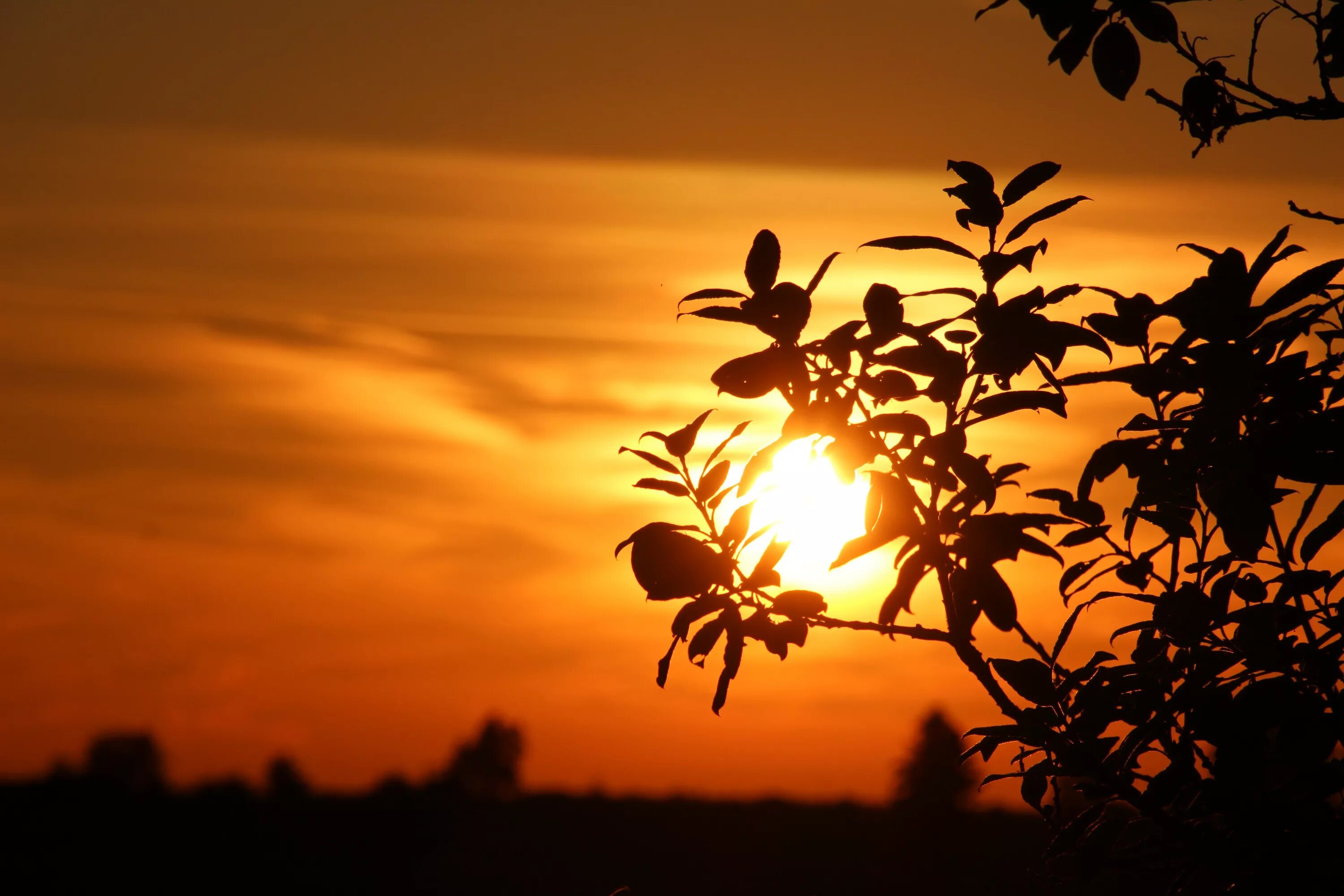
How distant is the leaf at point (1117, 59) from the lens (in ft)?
10.2

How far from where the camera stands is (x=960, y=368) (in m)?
3.18

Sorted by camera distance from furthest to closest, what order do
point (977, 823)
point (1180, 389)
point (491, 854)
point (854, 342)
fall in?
point (491, 854) < point (977, 823) < point (1180, 389) < point (854, 342)

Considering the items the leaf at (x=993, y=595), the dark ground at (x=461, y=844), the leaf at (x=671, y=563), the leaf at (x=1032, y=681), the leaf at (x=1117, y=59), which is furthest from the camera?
the dark ground at (x=461, y=844)

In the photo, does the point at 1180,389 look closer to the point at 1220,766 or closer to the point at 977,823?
the point at 1220,766

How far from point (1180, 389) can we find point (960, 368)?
2.53ft

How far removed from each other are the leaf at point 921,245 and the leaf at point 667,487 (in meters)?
0.98

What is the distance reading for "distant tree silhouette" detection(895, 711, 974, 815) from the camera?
23.3 metres

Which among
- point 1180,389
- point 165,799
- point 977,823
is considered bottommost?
point 977,823

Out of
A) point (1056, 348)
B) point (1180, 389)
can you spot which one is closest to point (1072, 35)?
point (1056, 348)

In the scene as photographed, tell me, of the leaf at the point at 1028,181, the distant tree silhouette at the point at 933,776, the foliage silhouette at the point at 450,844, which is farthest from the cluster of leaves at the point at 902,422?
the foliage silhouette at the point at 450,844

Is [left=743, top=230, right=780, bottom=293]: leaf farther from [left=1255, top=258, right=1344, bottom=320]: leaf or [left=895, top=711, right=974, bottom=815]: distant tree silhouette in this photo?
[left=895, top=711, right=974, bottom=815]: distant tree silhouette

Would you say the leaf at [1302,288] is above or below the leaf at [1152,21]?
below

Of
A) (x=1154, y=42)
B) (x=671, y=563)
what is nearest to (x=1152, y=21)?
(x=1154, y=42)

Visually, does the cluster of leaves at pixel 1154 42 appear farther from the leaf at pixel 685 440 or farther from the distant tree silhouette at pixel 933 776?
the distant tree silhouette at pixel 933 776
